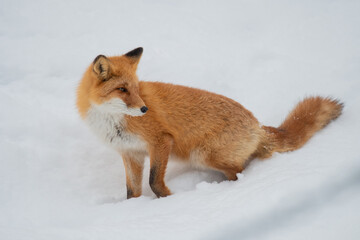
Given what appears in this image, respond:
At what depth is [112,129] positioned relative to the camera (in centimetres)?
314

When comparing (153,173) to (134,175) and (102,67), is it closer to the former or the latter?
(134,175)

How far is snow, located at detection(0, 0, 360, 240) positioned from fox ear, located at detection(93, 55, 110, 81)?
4.06 feet

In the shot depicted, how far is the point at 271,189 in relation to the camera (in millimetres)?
2479

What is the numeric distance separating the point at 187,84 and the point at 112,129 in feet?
7.49

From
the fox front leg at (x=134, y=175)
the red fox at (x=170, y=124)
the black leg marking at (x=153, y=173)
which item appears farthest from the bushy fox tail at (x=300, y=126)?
the fox front leg at (x=134, y=175)

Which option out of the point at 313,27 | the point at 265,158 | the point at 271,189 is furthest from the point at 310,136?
the point at 313,27

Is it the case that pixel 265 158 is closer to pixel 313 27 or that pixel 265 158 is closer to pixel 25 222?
pixel 25 222

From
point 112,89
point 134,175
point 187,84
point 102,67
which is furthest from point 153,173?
point 187,84

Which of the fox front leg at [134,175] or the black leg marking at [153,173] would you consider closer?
the black leg marking at [153,173]

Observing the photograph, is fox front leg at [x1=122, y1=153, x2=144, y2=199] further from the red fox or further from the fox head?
the fox head

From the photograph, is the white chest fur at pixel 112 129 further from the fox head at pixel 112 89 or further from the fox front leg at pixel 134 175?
the fox front leg at pixel 134 175

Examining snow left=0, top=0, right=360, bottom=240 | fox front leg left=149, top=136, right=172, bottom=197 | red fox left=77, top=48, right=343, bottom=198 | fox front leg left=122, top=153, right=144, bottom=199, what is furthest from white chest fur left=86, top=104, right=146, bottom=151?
snow left=0, top=0, right=360, bottom=240

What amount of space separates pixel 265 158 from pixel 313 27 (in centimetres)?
364

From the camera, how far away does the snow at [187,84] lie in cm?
227
